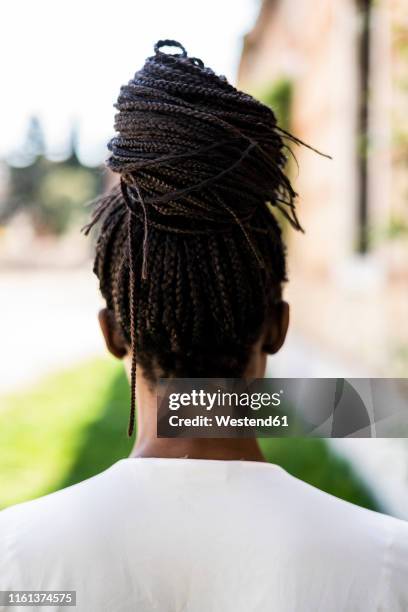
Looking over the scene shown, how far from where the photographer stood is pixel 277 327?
4.72 feet

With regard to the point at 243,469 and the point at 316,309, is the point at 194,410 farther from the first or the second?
the point at 316,309

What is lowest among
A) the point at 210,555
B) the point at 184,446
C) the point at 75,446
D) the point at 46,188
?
the point at 210,555

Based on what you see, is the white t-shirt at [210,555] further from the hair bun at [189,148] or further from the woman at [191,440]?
the hair bun at [189,148]

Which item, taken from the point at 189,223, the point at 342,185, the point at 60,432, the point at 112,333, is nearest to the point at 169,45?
the point at 189,223

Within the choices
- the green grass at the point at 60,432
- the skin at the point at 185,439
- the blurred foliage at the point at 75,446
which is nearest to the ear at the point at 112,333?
the skin at the point at 185,439

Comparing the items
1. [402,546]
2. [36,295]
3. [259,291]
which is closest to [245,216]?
[259,291]

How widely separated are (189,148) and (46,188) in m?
40.0

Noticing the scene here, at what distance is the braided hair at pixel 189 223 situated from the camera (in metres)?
1.30

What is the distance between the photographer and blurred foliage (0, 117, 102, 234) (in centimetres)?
3966

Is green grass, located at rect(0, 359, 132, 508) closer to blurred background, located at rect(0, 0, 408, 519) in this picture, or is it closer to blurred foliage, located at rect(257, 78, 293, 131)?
blurred background, located at rect(0, 0, 408, 519)

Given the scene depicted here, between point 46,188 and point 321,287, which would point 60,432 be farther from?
point 46,188

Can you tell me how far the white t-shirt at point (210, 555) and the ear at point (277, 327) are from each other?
347 millimetres

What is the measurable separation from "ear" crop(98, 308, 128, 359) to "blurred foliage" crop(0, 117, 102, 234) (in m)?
38.5

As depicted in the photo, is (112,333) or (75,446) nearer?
(112,333)
